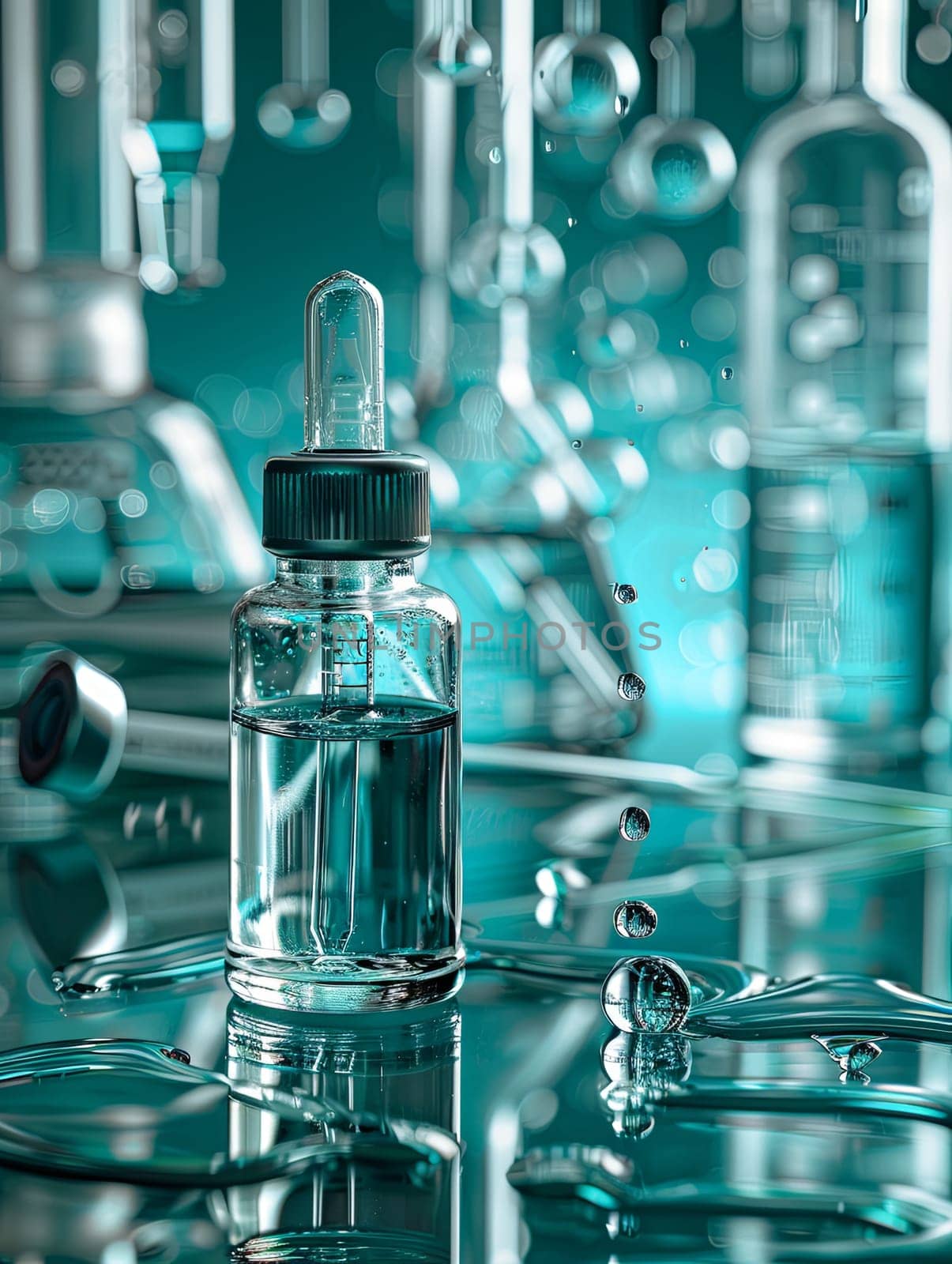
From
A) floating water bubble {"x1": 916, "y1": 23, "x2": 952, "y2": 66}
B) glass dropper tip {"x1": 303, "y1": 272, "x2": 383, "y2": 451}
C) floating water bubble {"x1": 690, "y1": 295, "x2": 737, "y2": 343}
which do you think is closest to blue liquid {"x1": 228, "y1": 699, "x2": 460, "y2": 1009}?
glass dropper tip {"x1": 303, "y1": 272, "x2": 383, "y2": 451}

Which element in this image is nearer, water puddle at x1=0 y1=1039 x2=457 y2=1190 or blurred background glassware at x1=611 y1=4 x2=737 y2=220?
water puddle at x1=0 y1=1039 x2=457 y2=1190

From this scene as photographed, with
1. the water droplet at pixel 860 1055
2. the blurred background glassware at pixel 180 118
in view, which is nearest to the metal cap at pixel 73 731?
the blurred background glassware at pixel 180 118

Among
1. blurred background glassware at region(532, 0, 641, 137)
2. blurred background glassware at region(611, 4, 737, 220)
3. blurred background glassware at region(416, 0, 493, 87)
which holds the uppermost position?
blurred background glassware at region(416, 0, 493, 87)

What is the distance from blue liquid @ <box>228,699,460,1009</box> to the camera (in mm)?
530

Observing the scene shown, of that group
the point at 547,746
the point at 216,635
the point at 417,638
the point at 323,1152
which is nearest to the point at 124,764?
the point at 216,635

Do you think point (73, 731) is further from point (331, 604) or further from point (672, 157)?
point (672, 157)

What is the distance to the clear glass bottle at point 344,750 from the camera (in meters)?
0.53

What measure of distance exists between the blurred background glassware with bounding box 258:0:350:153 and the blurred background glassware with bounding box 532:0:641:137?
11 cm

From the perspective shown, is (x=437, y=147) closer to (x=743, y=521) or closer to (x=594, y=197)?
(x=594, y=197)

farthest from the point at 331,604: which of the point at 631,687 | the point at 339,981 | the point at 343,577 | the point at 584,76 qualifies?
the point at 584,76

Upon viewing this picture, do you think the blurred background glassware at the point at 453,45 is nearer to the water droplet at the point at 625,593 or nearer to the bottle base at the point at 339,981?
the water droplet at the point at 625,593

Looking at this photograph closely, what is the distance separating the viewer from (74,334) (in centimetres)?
85

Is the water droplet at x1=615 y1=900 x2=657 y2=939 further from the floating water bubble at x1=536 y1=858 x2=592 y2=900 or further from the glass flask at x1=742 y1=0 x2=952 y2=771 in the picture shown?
the glass flask at x1=742 y1=0 x2=952 y2=771

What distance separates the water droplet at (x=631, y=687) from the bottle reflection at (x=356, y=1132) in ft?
0.90
